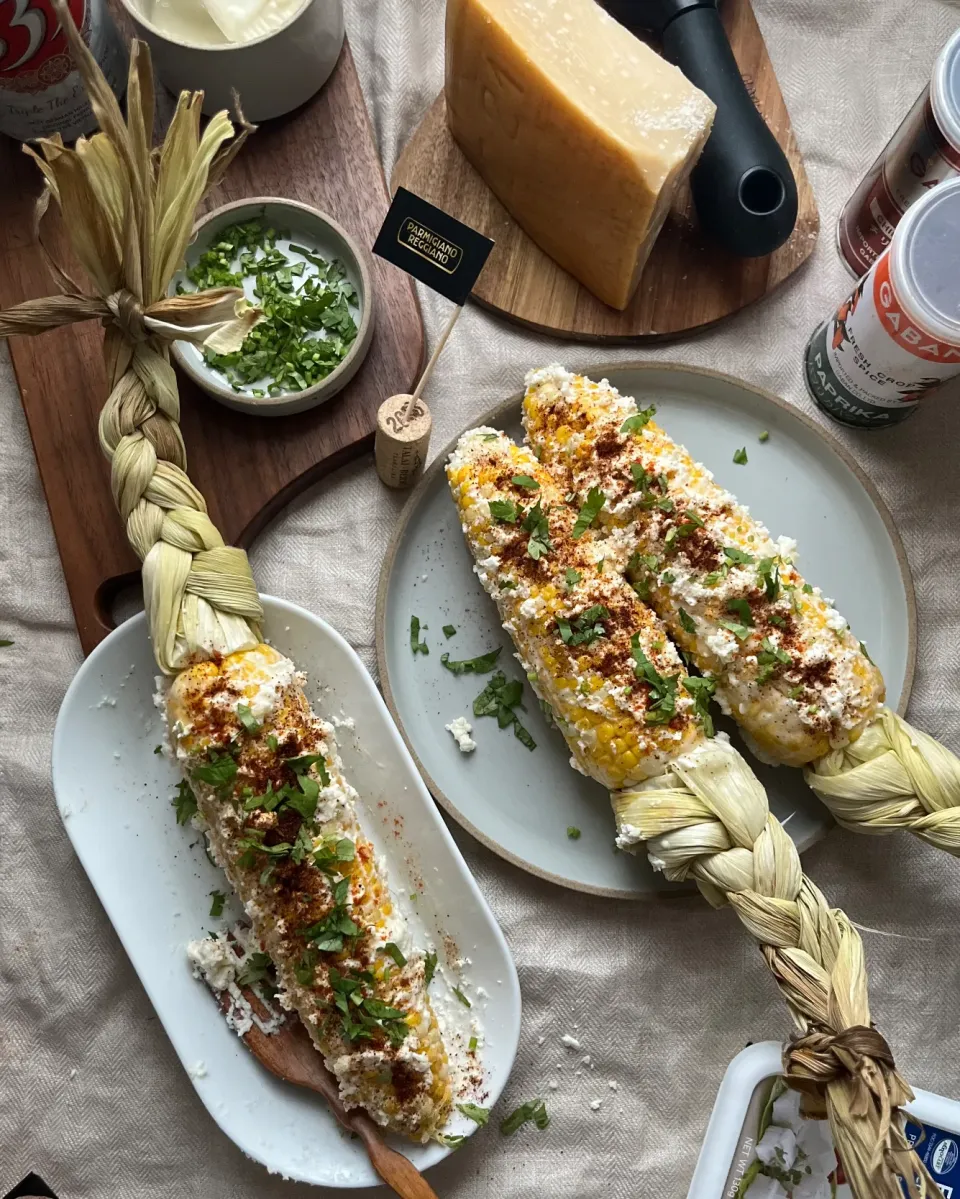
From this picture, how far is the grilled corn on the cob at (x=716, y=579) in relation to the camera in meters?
1.41

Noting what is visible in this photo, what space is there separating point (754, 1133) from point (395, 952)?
2.08 feet

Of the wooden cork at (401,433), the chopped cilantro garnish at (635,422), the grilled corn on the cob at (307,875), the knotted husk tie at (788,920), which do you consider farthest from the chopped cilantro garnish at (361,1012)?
the chopped cilantro garnish at (635,422)

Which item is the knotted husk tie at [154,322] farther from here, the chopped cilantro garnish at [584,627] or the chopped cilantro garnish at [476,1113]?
the chopped cilantro garnish at [476,1113]

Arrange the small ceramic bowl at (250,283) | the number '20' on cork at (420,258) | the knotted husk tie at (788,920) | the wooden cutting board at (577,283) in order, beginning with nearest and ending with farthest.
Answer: the knotted husk tie at (788,920) → the number '20' on cork at (420,258) → the small ceramic bowl at (250,283) → the wooden cutting board at (577,283)

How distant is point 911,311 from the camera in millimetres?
1409

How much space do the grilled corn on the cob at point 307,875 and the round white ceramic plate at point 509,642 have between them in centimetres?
22

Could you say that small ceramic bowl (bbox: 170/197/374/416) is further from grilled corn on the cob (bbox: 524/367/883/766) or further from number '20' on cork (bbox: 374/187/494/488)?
grilled corn on the cob (bbox: 524/367/883/766)

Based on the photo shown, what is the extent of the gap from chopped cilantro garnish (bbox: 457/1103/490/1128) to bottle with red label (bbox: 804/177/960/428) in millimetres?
1286

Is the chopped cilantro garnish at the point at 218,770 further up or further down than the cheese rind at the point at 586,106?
further down

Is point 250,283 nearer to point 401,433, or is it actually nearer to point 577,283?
point 401,433

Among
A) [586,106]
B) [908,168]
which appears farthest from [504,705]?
[908,168]

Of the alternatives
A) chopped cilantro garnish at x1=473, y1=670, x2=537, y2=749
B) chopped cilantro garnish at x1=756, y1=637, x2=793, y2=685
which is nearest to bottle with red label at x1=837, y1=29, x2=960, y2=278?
chopped cilantro garnish at x1=756, y1=637, x2=793, y2=685

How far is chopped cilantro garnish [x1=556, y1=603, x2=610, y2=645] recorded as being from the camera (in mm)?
1414

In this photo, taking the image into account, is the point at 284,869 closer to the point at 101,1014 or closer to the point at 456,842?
the point at 456,842
